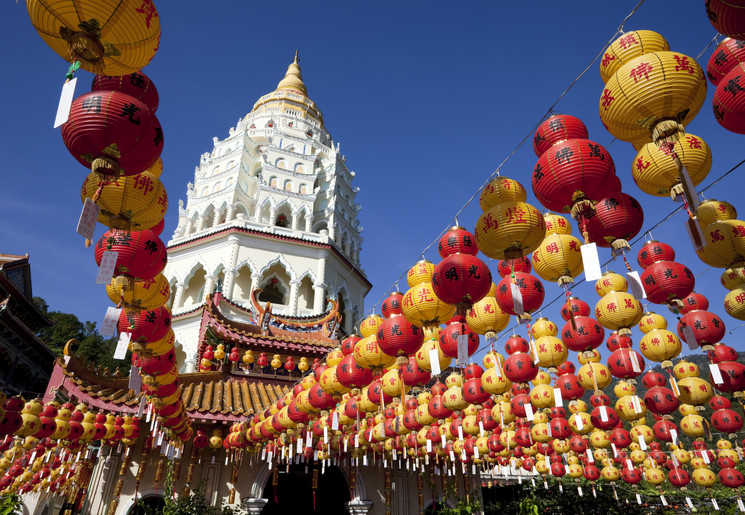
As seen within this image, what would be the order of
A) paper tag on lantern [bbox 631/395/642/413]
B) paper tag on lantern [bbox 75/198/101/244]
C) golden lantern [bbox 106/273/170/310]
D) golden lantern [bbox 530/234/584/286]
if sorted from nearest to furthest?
1. paper tag on lantern [bbox 75/198/101/244]
2. golden lantern [bbox 106/273/170/310]
3. golden lantern [bbox 530/234/584/286]
4. paper tag on lantern [bbox 631/395/642/413]

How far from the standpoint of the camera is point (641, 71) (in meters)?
3.23

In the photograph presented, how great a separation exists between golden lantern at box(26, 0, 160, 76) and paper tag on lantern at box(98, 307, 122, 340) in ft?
7.78

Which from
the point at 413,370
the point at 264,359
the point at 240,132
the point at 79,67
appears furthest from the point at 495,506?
the point at 240,132

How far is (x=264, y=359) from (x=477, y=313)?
1022 cm

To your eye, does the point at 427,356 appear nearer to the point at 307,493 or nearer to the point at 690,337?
the point at 690,337

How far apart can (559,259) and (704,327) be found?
3099 mm

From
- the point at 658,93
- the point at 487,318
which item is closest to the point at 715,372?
the point at 487,318

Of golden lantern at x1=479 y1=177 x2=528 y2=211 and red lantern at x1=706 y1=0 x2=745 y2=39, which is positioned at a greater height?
golden lantern at x1=479 y1=177 x2=528 y2=211

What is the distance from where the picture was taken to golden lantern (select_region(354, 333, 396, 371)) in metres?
5.96

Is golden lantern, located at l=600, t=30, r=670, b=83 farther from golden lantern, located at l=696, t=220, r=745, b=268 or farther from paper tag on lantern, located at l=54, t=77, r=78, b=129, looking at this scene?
paper tag on lantern, located at l=54, t=77, r=78, b=129

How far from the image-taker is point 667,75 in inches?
125

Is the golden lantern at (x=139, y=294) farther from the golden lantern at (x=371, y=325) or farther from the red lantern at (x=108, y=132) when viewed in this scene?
the golden lantern at (x=371, y=325)

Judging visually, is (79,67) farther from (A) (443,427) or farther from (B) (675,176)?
(A) (443,427)

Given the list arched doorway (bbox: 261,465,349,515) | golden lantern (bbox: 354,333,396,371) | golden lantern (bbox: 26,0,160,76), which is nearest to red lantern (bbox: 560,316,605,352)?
golden lantern (bbox: 354,333,396,371)
